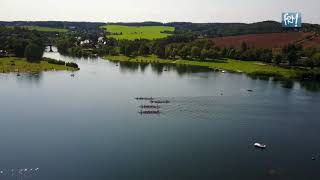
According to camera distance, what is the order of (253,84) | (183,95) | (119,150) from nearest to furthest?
(119,150)
(183,95)
(253,84)

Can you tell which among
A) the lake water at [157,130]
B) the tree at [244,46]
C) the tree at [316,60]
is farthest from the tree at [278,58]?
the lake water at [157,130]

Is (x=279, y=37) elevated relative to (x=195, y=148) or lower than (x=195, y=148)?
elevated

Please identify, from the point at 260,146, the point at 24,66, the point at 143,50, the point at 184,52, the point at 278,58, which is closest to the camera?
the point at 260,146

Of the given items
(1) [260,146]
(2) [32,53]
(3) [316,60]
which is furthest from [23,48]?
(1) [260,146]

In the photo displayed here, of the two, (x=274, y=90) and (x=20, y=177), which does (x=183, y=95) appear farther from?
(x=20, y=177)

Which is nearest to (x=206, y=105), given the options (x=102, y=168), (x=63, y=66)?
(x=102, y=168)

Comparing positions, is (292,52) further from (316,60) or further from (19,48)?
(19,48)
